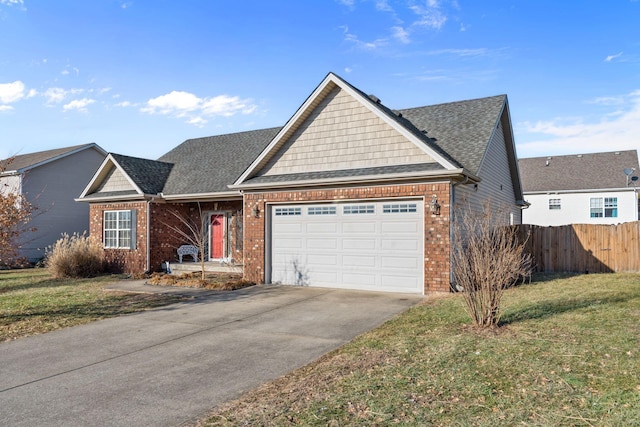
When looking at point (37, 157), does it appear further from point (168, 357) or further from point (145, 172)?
point (168, 357)

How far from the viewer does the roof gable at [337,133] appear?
12.5 metres

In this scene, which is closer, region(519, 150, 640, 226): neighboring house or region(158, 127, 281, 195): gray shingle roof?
region(158, 127, 281, 195): gray shingle roof

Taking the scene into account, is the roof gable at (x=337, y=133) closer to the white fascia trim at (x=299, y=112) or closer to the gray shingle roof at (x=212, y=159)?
the white fascia trim at (x=299, y=112)

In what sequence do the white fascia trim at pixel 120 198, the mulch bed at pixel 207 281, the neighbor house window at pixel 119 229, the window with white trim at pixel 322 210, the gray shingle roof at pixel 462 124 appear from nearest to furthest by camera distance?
the window with white trim at pixel 322 210
the gray shingle roof at pixel 462 124
the mulch bed at pixel 207 281
the white fascia trim at pixel 120 198
the neighbor house window at pixel 119 229

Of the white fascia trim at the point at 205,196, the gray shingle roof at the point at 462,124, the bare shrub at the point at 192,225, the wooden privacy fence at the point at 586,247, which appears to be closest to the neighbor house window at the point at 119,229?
the bare shrub at the point at 192,225

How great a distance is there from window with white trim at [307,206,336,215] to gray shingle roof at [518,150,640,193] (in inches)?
845

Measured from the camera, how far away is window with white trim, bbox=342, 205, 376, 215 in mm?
12742

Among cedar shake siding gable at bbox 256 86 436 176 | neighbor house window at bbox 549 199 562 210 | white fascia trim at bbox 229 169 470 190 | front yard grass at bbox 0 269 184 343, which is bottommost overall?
front yard grass at bbox 0 269 184 343

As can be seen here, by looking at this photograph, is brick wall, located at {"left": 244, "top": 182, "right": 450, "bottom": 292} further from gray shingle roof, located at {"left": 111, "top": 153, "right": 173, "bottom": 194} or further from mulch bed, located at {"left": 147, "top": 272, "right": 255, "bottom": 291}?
gray shingle roof, located at {"left": 111, "top": 153, "right": 173, "bottom": 194}

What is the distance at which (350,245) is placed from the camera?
42.6 feet

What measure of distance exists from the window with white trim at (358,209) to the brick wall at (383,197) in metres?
0.32

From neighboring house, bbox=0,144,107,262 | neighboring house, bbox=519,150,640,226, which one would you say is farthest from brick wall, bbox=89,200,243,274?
neighboring house, bbox=519,150,640,226

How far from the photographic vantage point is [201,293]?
12.9 m

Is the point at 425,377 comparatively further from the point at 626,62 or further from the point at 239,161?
the point at 239,161
